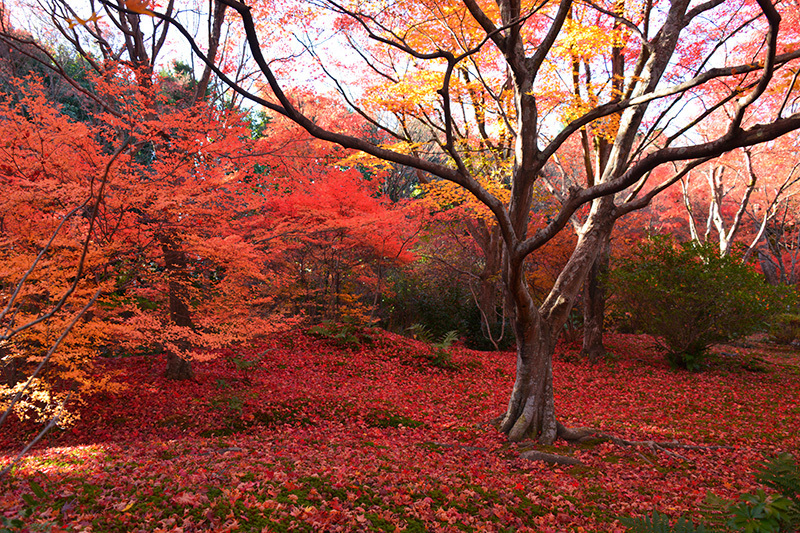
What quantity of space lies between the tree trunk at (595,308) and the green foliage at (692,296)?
0.54 metres

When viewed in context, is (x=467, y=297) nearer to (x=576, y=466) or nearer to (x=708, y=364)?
(x=708, y=364)

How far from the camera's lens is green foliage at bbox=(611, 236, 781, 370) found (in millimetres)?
10258

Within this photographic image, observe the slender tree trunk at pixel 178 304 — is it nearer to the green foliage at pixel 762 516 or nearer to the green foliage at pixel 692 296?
the green foliage at pixel 762 516

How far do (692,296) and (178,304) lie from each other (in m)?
10.5

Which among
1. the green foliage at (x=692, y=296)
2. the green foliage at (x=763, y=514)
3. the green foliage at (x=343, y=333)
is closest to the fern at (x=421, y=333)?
the green foliage at (x=343, y=333)

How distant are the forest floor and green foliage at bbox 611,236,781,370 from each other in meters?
0.86

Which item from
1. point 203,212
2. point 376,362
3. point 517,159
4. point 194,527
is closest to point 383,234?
point 376,362

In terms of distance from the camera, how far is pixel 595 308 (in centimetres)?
1215

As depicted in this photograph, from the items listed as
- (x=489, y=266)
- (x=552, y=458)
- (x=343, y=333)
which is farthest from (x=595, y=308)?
(x=552, y=458)

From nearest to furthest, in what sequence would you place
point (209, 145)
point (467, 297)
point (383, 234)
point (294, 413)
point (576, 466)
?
point (576, 466) < point (209, 145) < point (294, 413) < point (383, 234) < point (467, 297)

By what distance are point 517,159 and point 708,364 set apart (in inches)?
355

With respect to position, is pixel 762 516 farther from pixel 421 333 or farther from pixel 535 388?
pixel 421 333

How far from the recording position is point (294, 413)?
724 centimetres

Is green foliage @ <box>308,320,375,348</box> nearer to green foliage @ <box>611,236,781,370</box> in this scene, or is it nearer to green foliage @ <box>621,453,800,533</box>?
green foliage @ <box>611,236,781,370</box>
